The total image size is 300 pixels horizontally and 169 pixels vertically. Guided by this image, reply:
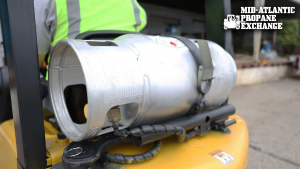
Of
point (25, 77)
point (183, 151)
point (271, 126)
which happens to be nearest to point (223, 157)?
point (183, 151)

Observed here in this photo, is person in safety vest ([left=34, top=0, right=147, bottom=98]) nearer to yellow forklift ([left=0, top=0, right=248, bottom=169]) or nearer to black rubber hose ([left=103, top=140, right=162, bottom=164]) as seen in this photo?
yellow forklift ([left=0, top=0, right=248, bottom=169])

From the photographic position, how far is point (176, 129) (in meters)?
0.85

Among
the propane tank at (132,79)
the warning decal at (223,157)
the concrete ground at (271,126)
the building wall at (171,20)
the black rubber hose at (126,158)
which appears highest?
the building wall at (171,20)

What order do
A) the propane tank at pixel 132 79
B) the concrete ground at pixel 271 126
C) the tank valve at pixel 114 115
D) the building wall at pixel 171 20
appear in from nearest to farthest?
1. the propane tank at pixel 132 79
2. the tank valve at pixel 114 115
3. the concrete ground at pixel 271 126
4. the building wall at pixel 171 20

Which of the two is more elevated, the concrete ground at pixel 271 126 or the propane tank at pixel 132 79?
the propane tank at pixel 132 79

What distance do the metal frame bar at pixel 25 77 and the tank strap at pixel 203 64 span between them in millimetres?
643

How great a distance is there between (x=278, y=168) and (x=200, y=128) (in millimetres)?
1609

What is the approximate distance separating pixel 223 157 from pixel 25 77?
0.86m

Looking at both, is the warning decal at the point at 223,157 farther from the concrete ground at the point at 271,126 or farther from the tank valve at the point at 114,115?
the concrete ground at the point at 271,126

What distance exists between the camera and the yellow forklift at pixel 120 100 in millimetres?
714

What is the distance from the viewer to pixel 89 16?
4.07ft

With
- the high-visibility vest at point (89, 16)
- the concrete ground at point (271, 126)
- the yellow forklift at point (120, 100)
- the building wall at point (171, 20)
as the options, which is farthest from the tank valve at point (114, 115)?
the building wall at point (171, 20)

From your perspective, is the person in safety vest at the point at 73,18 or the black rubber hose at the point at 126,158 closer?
the black rubber hose at the point at 126,158

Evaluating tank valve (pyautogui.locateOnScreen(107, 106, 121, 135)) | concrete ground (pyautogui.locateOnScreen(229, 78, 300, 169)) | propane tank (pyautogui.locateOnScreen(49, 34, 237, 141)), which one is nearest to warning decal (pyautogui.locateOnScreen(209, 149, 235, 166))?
propane tank (pyautogui.locateOnScreen(49, 34, 237, 141))
